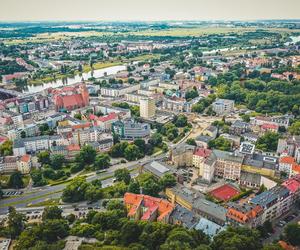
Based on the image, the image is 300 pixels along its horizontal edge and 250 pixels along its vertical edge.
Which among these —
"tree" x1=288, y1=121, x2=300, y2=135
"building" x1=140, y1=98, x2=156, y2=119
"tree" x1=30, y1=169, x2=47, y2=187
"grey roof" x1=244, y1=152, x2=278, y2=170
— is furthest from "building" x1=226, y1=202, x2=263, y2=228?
"building" x1=140, y1=98, x2=156, y2=119

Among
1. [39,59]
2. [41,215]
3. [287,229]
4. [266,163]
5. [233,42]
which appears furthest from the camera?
[233,42]

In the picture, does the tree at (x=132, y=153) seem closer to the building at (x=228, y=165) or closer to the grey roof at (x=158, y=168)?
the grey roof at (x=158, y=168)

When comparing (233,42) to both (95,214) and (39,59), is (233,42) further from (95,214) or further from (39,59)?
(95,214)

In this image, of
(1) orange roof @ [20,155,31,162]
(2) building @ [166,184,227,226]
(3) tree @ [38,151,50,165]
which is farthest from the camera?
(3) tree @ [38,151,50,165]

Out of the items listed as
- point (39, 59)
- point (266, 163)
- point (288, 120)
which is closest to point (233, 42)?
point (39, 59)

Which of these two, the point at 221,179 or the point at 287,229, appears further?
the point at 221,179

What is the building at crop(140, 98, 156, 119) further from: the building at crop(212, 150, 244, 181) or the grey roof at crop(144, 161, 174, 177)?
the building at crop(212, 150, 244, 181)

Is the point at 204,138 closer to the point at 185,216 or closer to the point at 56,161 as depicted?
the point at 185,216
